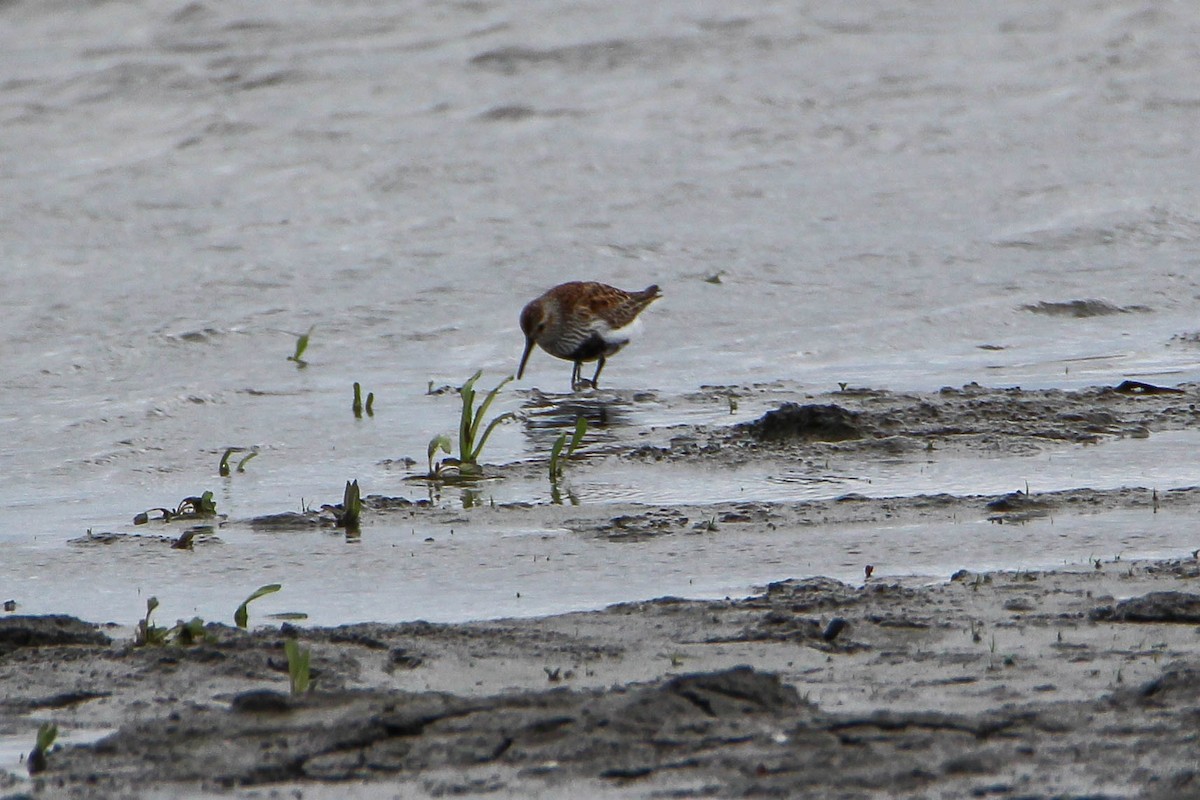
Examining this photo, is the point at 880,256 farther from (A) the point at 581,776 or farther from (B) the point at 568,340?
(A) the point at 581,776

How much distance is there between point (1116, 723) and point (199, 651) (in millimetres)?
2039

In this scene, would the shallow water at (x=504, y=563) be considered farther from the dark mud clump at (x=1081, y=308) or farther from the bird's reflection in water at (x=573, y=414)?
the dark mud clump at (x=1081, y=308)

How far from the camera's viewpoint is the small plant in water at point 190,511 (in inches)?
242

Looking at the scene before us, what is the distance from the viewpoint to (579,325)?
9.94 m

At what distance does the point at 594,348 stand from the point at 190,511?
4076 millimetres

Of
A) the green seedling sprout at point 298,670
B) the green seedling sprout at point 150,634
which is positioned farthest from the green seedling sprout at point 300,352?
the green seedling sprout at point 298,670

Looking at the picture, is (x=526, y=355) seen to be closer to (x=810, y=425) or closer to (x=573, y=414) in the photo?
(x=573, y=414)

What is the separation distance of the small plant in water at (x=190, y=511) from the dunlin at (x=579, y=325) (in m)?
3.80

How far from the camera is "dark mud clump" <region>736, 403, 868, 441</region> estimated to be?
7.24 metres

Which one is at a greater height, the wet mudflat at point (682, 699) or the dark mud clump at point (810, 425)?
the dark mud clump at point (810, 425)

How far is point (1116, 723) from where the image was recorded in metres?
3.46

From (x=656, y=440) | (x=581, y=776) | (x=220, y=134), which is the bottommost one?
(x=581, y=776)

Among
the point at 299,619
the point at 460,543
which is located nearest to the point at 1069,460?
the point at 460,543

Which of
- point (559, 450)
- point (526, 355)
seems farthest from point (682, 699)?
point (526, 355)
